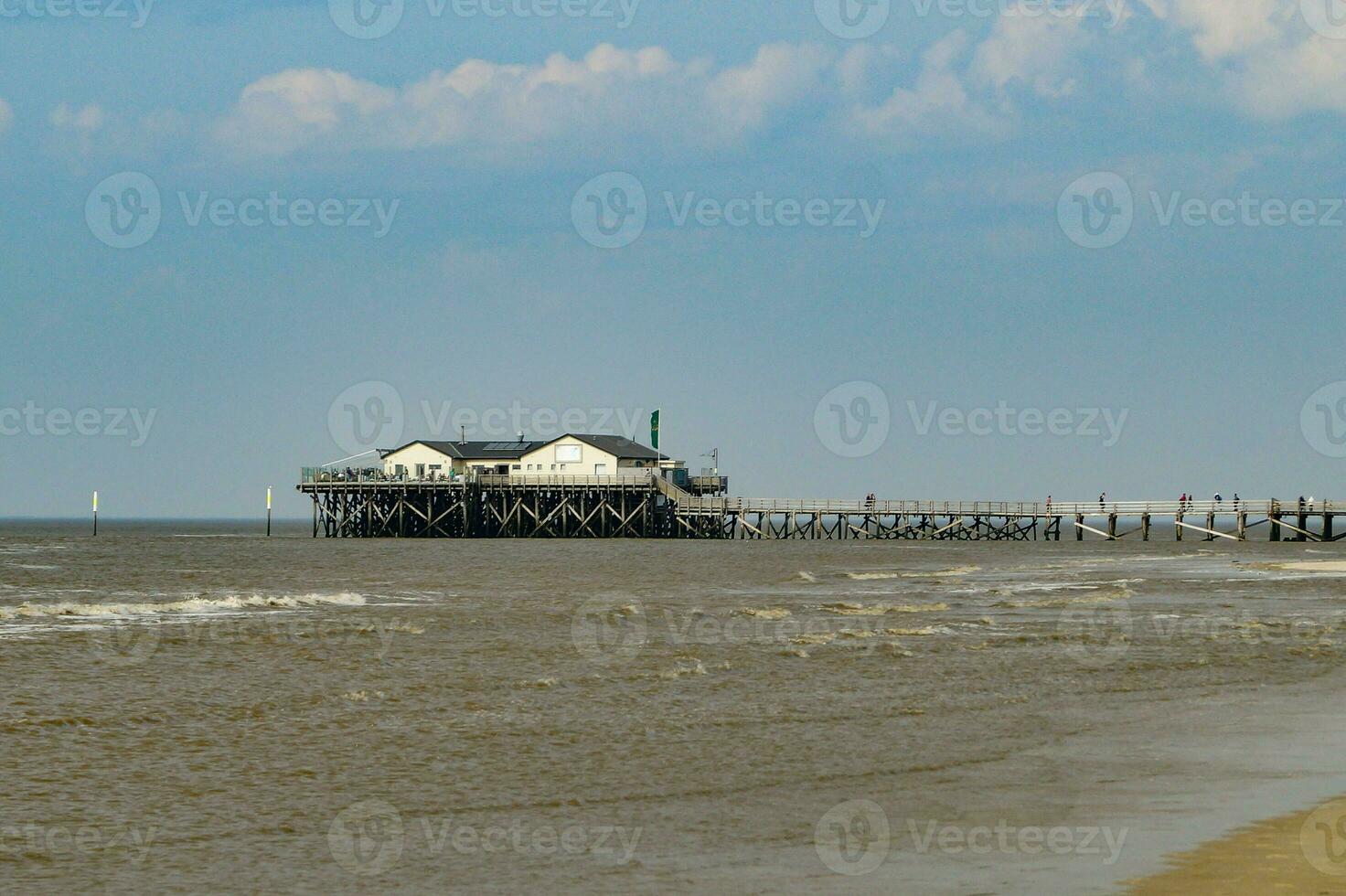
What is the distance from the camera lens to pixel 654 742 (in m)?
17.1

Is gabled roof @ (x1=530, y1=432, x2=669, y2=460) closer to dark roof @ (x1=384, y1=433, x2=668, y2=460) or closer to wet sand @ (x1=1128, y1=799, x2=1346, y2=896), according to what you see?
dark roof @ (x1=384, y1=433, x2=668, y2=460)

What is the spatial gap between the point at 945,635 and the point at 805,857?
17.5 m

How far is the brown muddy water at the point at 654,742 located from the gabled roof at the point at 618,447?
60594mm

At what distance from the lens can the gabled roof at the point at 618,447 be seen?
98312 mm

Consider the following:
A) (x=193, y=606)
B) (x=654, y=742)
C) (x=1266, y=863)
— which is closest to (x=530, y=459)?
(x=193, y=606)

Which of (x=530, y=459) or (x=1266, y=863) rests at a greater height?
(x=530, y=459)

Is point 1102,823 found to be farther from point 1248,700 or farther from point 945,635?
point 945,635

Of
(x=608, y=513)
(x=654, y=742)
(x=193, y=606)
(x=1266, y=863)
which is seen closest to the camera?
(x=1266, y=863)

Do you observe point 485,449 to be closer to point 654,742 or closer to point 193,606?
point 193,606

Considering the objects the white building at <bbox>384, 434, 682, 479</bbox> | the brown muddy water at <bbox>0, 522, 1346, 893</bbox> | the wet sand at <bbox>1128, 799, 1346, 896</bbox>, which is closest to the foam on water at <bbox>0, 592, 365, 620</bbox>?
the brown muddy water at <bbox>0, 522, 1346, 893</bbox>

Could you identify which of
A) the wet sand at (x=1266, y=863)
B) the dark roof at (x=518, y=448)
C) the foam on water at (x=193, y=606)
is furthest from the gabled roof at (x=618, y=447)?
the wet sand at (x=1266, y=863)

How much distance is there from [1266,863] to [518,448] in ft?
299

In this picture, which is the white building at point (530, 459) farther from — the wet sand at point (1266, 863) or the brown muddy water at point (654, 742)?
the wet sand at point (1266, 863)

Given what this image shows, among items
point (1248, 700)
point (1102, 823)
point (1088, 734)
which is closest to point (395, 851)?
point (1102, 823)
